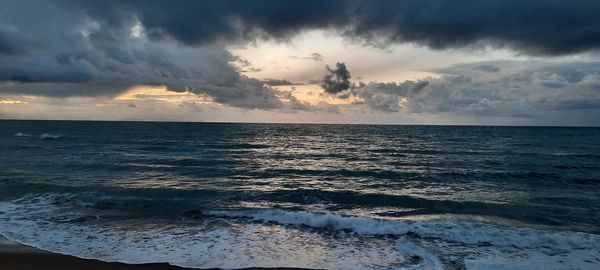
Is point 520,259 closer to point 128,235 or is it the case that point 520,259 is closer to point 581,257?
point 581,257

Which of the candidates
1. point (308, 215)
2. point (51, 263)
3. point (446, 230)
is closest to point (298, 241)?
point (308, 215)

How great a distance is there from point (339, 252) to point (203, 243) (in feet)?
14.3

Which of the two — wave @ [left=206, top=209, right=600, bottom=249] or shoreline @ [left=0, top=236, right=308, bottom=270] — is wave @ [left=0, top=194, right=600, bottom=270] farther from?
shoreline @ [left=0, top=236, right=308, bottom=270]

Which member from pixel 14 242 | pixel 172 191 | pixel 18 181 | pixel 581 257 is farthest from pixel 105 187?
pixel 581 257

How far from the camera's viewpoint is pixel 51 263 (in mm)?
11008

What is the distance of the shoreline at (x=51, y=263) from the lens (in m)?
10.7

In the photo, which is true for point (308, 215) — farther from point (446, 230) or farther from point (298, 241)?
point (446, 230)

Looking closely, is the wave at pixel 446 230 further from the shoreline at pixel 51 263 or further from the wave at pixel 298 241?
the shoreline at pixel 51 263

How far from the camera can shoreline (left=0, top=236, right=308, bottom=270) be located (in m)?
10.7

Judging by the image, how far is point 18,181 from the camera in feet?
79.3

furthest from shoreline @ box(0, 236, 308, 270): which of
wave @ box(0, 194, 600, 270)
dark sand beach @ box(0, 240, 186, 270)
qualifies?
wave @ box(0, 194, 600, 270)

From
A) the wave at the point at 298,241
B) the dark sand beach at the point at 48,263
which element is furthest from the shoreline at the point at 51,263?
the wave at the point at 298,241

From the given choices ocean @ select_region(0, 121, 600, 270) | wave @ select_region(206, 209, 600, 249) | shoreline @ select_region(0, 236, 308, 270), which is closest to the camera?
shoreline @ select_region(0, 236, 308, 270)

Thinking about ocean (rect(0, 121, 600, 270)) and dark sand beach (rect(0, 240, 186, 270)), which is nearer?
dark sand beach (rect(0, 240, 186, 270))
